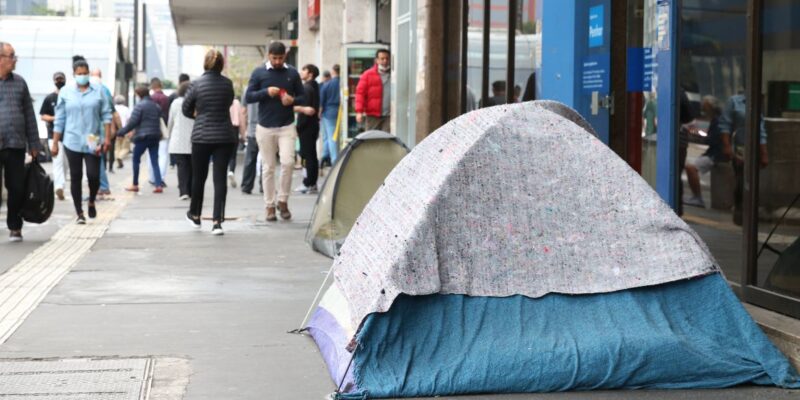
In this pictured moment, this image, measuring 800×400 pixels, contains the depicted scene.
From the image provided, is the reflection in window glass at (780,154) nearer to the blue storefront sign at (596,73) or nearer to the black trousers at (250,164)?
the blue storefront sign at (596,73)

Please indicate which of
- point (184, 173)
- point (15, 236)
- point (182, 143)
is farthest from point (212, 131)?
point (184, 173)

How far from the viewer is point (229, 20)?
42.6m

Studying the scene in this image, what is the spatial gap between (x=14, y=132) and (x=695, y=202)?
21.3 ft

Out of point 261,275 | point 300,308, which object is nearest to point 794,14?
point 300,308

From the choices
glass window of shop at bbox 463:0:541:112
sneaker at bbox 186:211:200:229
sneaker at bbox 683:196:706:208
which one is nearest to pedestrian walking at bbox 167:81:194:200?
sneaker at bbox 186:211:200:229

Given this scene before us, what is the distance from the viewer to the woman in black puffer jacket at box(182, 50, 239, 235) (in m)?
12.7

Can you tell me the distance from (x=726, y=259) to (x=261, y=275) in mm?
3681

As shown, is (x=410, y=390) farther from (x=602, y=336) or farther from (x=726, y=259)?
(x=726, y=259)

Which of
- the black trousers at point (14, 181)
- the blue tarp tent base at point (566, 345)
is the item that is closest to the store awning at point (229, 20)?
the black trousers at point (14, 181)

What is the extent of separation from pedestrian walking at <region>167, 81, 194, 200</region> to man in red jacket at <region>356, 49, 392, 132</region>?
2286 mm

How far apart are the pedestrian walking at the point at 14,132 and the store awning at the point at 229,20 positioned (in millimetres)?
22832

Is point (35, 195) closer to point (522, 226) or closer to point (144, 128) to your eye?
point (144, 128)

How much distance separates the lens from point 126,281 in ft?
30.5

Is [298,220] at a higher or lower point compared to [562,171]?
lower
